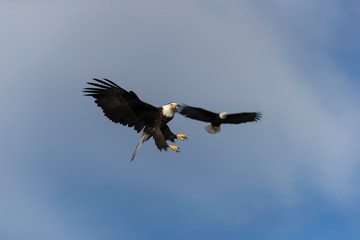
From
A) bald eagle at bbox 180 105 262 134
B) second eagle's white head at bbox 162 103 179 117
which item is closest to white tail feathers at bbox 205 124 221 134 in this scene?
bald eagle at bbox 180 105 262 134

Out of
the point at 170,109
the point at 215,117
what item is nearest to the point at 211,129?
the point at 215,117

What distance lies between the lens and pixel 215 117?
18766mm

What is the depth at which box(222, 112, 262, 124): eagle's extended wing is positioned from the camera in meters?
19.2

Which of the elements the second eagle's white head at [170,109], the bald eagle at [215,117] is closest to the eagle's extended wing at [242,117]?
the bald eagle at [215,117]

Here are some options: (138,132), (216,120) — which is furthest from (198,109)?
(138,132)

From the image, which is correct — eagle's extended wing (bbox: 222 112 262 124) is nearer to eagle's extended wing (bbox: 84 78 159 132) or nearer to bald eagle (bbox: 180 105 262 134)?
bald eagle (bbox: 180 105 262 134)

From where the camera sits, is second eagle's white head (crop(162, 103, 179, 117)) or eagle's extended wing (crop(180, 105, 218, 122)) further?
eagle's extended wing (crop(180, 105, 218, 122))

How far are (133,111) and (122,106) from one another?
1.20 ft

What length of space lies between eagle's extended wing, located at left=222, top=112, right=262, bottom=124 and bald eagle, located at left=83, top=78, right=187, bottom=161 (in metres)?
2.13

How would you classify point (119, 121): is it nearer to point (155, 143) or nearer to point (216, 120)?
point (155, 143)

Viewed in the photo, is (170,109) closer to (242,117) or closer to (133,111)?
(133,111)

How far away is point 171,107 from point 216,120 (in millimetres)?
1774

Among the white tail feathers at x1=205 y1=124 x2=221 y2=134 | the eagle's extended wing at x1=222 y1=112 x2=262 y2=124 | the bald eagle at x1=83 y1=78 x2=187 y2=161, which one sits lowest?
the bald eagle at x1=83 y1=78 x2=187 y2=161

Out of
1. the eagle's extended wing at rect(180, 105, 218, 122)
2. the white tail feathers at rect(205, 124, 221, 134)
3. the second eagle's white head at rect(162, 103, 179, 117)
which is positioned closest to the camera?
the second eagle's white head at rect(162, 103, 179, 117)
